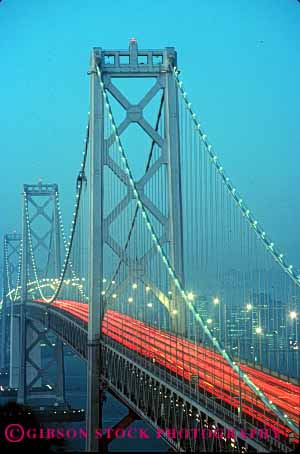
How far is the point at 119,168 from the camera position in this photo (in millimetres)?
A: 23750

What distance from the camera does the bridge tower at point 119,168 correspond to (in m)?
23.2

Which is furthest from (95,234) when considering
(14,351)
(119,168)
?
(14,351)

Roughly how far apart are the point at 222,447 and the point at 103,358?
1010cm

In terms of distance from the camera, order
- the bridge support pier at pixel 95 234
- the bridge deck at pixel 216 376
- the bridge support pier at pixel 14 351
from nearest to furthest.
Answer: the bridge deck at pixel 216 376 → the bridge support pier at pixel 95 234 → the bridge support pier at pixel 14 351

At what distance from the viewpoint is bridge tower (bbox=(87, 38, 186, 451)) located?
2322 cm

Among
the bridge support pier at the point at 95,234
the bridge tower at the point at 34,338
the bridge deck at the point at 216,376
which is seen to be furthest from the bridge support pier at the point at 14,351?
the bridge support pier at the point at 95,234

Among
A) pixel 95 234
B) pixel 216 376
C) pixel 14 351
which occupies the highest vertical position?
pixel 95 234

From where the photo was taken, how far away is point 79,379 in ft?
196

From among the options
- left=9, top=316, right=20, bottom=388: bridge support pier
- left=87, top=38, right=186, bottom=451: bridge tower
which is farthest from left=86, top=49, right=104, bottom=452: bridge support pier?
left=9, top=316, right=20, bottom=388: bridge support pier

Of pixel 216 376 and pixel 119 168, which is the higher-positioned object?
pixel 119 168

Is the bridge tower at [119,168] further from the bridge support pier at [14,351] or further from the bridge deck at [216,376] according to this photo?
the bridge support pier at [14,351]

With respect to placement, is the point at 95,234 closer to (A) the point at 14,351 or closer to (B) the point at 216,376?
(B) the point at 216,376

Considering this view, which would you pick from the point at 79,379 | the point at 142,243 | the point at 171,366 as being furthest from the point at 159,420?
the point at 79,379

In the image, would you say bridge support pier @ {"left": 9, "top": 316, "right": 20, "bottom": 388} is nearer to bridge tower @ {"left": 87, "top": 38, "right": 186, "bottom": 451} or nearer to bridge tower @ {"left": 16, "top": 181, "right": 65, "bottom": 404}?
bridge tower @ {"left": 16, "top": 181, "right": 65, "bottom": 404}
